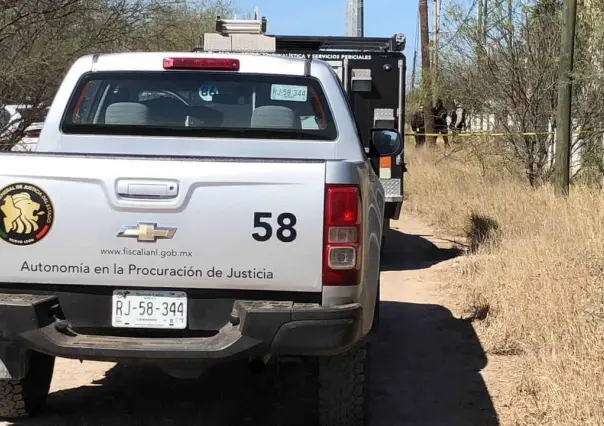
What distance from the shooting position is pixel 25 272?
3.87 m

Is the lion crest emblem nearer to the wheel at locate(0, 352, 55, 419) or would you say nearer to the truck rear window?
the wheel at locate(0, 352, 55, 419)

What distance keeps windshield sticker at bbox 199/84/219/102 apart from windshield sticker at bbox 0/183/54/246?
59.6 inches

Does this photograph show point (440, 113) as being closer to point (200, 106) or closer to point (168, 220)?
point (200, 106)

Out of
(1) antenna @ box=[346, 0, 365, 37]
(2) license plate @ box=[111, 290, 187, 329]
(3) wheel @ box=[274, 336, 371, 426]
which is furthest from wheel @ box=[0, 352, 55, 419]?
(1) antenna @ box=[346, 0, 365, 37]

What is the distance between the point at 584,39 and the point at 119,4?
22.1 feet

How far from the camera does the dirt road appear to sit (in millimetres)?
4992

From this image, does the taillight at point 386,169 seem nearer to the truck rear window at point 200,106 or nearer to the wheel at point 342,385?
the truck rear window at point 200,106

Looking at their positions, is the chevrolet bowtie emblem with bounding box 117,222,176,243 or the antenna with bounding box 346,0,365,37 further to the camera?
→ the antenna with bounding box 346,0,365,37

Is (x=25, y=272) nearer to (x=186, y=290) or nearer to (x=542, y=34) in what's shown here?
(x=186, y=290)

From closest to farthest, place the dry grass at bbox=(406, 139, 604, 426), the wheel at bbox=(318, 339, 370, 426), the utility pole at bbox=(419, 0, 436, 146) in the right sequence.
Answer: the wheel at bbox=(318, 339, 370, 426)
the dry grass at bbox=(406, 139, 604, 426)
the utility pole at bbox=(419, 0, 436, 146)

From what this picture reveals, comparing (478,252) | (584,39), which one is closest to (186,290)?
(478,252)

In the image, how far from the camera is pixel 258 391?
18.0 ft

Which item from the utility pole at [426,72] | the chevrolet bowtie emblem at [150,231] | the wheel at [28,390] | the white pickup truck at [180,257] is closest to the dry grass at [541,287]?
the white pickup truck at [180,257]

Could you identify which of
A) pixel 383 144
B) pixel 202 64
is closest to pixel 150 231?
pixel 202 64
